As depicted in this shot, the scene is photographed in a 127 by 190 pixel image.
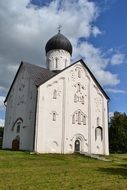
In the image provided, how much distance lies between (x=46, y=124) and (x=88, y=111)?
6735 mm

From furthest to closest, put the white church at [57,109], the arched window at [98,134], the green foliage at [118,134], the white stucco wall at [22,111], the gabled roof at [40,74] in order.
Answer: the green foliage at [118,134]
the arched window at [98,134]
the gabled roof at [40,74]
the white stucco wall at [22,111]
the white church at [57,109]

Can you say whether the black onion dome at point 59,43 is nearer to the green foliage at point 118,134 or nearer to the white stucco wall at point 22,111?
the white stucco wall at point 22,111

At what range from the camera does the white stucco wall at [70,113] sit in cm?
2846

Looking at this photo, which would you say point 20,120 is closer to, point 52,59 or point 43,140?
point 43,140

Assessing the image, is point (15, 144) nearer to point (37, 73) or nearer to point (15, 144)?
point (15, 144)

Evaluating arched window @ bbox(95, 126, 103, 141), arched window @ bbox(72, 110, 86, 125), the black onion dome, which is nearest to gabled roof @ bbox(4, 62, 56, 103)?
the black onion dome

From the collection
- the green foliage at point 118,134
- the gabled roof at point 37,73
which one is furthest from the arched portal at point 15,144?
the green foliage at point 118,134

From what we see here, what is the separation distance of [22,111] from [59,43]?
11.8 metres

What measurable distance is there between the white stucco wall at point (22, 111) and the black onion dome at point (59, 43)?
5.59 metres

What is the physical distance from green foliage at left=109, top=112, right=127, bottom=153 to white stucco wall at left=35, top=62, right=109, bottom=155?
1782 cm

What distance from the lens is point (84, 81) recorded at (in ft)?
110

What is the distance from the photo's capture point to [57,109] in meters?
29.8

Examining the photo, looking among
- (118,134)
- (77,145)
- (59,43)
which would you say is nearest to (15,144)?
(77,145)

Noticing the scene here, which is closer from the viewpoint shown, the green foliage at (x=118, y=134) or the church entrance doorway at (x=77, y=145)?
the church entrance doorway at (x=77, y=145)
